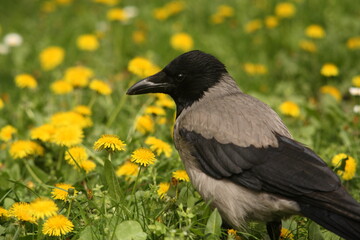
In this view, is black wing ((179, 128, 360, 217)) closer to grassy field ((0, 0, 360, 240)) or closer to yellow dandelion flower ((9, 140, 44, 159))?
grassy field ((0, 0, 360, 240))

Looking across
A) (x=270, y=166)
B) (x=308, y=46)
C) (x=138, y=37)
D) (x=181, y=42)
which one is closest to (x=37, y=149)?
(x=270, y=166)

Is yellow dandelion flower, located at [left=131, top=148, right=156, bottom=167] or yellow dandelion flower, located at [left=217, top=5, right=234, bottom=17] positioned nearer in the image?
yellow dandelion flower, located at [left=131, top=148, right=156, bottom=167]

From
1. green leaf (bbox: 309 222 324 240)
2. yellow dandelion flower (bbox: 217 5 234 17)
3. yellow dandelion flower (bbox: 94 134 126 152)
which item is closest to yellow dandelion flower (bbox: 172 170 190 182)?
yellow dandelion flower (bbox: 94 134 126 152)

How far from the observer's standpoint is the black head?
14.4 ft

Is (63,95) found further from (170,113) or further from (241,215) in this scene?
(241,215)

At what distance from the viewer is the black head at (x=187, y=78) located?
4.39 m

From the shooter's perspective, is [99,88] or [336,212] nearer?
[336,212]

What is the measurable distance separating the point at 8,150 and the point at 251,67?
351 cm

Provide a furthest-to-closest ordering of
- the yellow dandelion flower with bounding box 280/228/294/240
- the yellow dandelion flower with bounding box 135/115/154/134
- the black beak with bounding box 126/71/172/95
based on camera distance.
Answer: the yellow dandelion flower with bounding box 135/115/154/134, the black beak with bounding box 126/71/172/95, the yellow dandelion flower with bounding box 280/228/294/240

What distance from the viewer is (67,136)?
4.48 metres

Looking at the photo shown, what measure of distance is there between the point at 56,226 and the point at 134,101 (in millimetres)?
2708

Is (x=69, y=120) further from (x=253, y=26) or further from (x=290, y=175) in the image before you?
(x=253, y=26)

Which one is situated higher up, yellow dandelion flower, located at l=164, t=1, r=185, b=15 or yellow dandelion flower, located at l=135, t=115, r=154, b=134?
yellow dandelion flower, located at l=164, t=1, r=185, b=15

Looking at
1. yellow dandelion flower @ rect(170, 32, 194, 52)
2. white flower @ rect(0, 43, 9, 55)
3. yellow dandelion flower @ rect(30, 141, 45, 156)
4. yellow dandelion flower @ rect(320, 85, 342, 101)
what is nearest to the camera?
yellow dandelion flower @ rect(30, 141, 45, 156)
